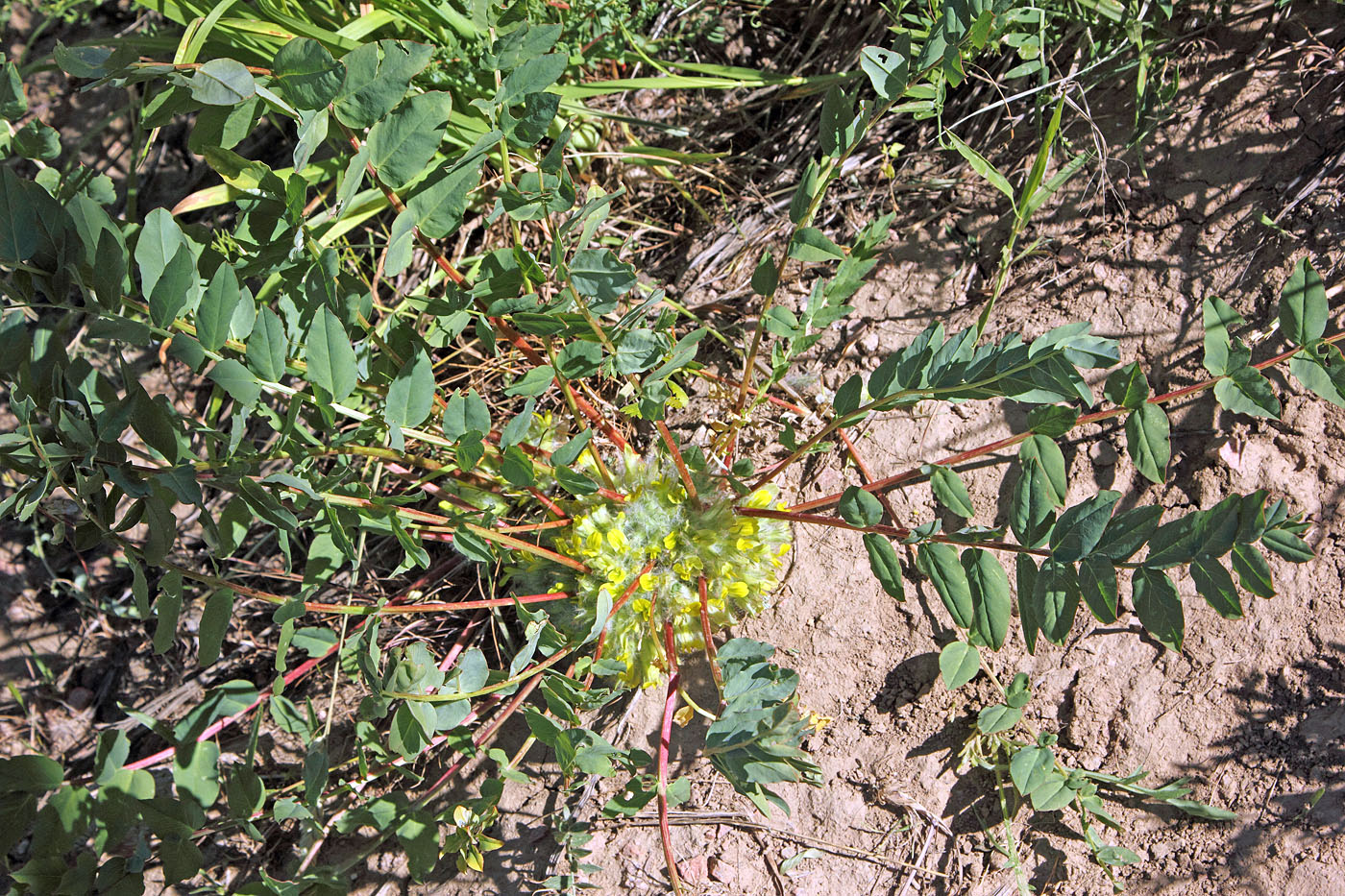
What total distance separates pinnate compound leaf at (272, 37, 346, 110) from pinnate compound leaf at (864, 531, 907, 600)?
1171 millimetres

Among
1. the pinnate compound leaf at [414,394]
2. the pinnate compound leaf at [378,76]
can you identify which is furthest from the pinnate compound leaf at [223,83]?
the pinnate compound leaf at [414,394]

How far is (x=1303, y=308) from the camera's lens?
1.59m

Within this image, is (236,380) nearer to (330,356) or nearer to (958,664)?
(330,356)

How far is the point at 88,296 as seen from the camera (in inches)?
53.8

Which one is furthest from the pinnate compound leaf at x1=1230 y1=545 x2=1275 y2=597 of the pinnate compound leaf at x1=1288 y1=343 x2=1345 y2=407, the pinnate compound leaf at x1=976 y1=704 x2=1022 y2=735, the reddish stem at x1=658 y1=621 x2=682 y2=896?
the reddish stem at x1=658 y1=621 x2=682 y2=896

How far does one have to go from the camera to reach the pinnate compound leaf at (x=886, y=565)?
1.59m

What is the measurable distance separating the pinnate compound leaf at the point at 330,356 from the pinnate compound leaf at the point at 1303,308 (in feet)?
5.39

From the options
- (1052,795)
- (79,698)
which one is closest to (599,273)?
A: (1052,795)

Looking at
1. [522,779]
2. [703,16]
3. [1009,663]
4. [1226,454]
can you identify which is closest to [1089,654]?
[1009,663]

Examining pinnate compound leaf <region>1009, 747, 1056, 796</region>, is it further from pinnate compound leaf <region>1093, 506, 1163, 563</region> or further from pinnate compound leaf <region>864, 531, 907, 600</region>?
pinnate compound leaf <region>1093, 506, 1163, 563</region>

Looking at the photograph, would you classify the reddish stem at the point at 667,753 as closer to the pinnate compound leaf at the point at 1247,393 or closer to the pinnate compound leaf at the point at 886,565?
the pinnate compound leaf at the point at 886,565

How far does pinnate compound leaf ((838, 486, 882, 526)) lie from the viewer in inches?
60.6

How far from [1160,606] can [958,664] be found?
507mm

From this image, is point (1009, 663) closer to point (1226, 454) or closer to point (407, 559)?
point (1226, 454)
